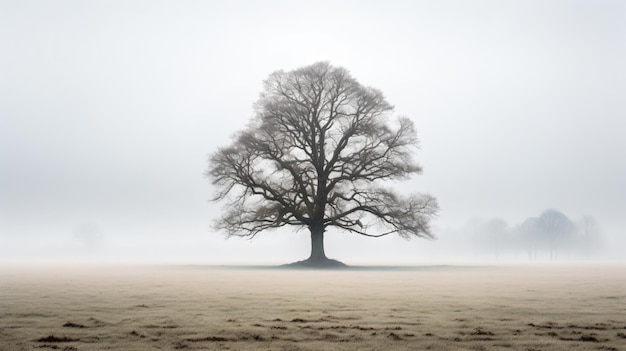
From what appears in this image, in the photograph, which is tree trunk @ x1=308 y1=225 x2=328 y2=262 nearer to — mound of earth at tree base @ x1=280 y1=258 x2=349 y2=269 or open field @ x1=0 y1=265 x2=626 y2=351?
mound of earth at tree base @ x1=280 y1=258 x2=349 y2=269

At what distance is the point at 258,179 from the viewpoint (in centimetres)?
4891

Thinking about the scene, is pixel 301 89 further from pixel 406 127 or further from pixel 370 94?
pixel 406 127

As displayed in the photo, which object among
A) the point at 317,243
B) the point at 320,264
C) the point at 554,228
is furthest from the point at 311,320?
the point at 554,228

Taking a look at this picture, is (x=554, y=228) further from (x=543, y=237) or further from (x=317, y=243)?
(x=317, y=243)

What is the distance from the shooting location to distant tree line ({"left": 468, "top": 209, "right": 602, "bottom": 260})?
12531cm

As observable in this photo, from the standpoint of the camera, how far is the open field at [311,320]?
11602 mm

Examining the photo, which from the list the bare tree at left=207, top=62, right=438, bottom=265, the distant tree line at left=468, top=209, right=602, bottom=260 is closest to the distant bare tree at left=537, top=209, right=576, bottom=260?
the distant tree line at left=468, top=209, right=602, bottom=260

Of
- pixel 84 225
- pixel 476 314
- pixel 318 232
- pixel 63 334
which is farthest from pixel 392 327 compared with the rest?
pixel 84 225

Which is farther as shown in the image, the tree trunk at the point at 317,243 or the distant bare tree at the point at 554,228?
the distant bare tree at the point at 554,228

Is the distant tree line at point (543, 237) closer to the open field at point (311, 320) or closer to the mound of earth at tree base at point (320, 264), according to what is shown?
the mound of earth at tree base at point (320, 264)

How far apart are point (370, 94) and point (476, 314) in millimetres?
35217

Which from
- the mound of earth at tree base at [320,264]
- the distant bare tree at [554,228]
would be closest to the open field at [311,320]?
the mound of earth at tree base at [320,264]

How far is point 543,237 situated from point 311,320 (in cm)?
12168

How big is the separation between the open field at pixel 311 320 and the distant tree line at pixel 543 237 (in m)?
110
